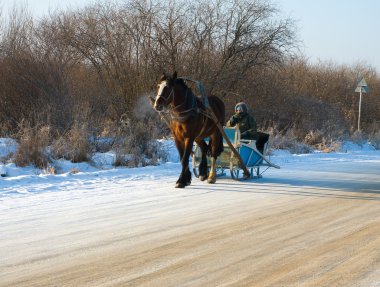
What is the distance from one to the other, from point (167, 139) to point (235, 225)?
1149 centimetres

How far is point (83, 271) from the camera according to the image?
5.50 metres

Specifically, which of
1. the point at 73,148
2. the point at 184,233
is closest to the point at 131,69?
the point at 73,148

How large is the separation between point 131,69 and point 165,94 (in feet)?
42.0

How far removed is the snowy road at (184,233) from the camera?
18.0 feet

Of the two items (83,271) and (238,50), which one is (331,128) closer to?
(238,50)

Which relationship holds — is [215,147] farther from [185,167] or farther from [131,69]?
[131,69]

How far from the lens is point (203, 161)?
40.3ft

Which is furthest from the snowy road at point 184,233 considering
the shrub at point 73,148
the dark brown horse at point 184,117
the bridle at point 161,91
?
Answer: the shrub at point 73,148

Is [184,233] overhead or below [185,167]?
below

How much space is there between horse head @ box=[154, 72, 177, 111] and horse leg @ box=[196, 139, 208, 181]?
1890mm

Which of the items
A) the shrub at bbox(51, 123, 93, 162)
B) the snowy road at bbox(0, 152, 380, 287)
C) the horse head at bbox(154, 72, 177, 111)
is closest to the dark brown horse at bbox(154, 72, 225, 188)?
the horse head at bbox(154, 72, 177, 111)

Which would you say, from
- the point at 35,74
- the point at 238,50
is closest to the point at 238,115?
the point at 35,74

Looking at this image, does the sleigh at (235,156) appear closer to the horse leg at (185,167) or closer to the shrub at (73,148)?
the horse leg at (185,167)

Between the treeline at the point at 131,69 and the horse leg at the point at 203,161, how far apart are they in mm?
3164
